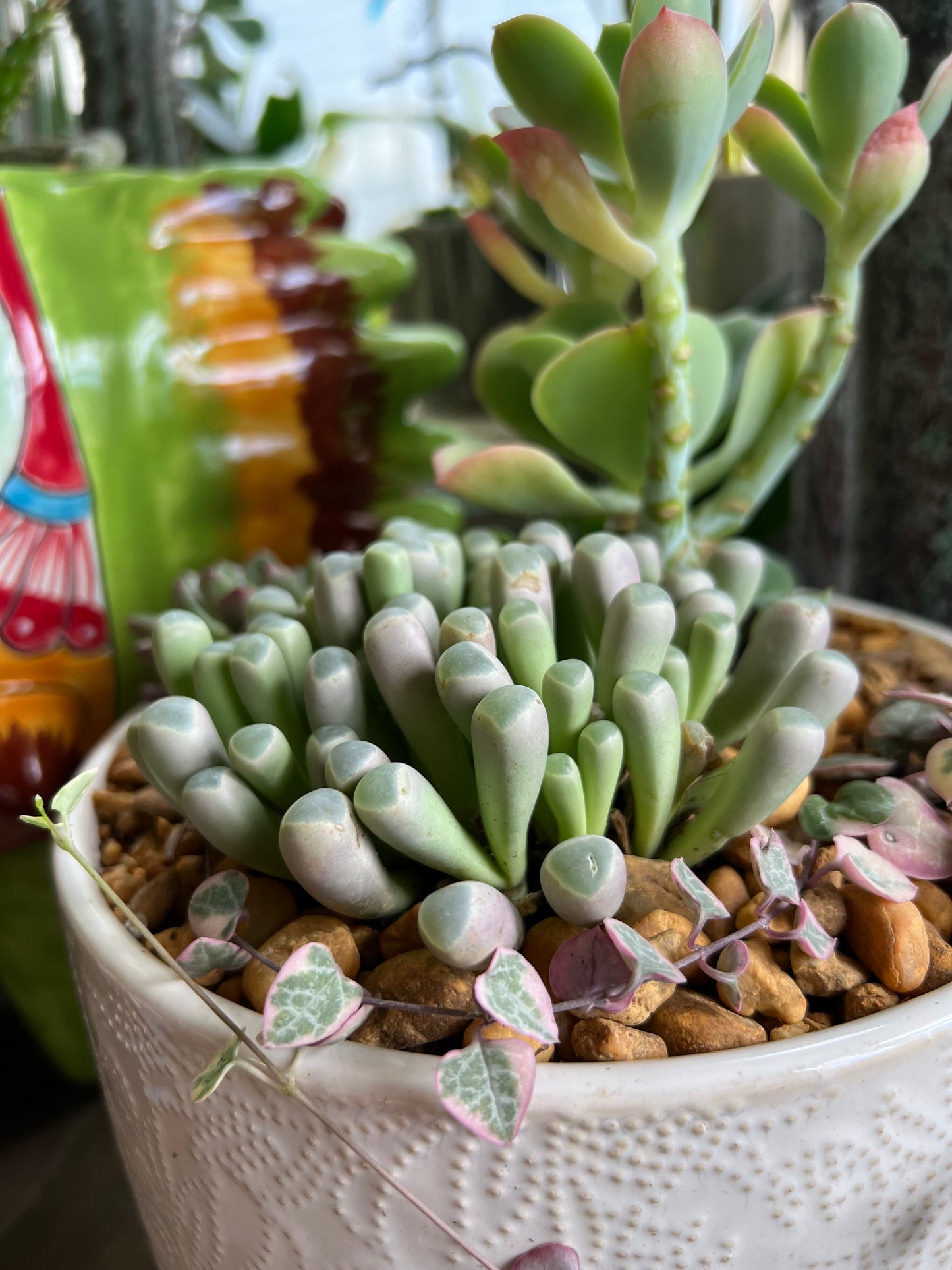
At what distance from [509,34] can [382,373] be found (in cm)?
29

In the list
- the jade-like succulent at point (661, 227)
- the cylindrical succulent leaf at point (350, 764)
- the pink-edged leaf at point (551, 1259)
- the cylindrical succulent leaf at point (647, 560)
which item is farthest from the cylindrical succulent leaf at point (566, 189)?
the pink-edged leaf at point (551, 1259)

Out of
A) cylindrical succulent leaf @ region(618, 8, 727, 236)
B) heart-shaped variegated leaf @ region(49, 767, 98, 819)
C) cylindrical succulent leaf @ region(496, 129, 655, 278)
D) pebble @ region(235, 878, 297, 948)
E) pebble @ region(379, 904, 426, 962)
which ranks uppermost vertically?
cylindrical succulent leaf @ region(618, 8, 727, 236)

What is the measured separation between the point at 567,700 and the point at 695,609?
0.30 ft

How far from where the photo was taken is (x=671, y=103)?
0.99ft

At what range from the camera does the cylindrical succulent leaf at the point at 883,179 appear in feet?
1.13

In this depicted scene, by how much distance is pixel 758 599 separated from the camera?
0.48 m

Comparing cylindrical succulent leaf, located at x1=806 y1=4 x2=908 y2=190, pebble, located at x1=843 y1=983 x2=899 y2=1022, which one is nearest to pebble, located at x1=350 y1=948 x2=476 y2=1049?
pebble, located at x1=843 y1=983 x2=899 y2=1022

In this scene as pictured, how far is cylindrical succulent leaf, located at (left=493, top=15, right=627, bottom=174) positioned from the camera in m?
0.32

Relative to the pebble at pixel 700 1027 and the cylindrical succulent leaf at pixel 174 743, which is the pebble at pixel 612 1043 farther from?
the cylindrical succulent leaf at pixel 174 743

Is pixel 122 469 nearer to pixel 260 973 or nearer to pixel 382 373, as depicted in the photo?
pixel 382 373

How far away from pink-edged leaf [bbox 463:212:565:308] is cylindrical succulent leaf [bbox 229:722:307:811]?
31 cm

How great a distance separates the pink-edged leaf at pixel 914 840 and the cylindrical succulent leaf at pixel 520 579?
0.13 m

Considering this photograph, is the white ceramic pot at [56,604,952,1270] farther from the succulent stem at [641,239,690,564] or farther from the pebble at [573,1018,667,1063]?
the succulent stem at [641,239,690,564]

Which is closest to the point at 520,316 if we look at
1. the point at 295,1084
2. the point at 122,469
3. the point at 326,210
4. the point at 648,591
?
the point at 326,210
